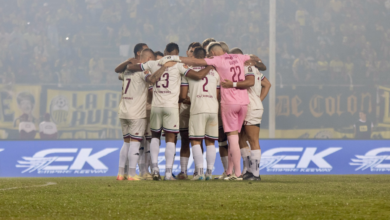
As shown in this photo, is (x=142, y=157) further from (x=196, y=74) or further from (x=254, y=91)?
(x=254, y=91)

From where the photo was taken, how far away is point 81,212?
3.21m

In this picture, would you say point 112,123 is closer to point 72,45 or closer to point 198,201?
point 72,45

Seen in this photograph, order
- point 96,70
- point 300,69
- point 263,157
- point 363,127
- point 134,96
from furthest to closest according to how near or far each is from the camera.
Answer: point 96,70, point 300,69, point 363,127, point 263,157, point 134,96

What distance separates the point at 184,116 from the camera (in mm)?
6711

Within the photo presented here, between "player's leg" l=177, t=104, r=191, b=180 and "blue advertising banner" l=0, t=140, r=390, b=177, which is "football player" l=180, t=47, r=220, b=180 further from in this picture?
"blue advertising banner" l=0, t=140, r=390, b=177

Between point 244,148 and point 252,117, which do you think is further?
point 244,148

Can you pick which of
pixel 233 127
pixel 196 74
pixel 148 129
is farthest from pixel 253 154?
pixel 148 129

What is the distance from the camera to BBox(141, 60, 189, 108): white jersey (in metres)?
6.09

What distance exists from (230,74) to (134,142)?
1485 millimetres

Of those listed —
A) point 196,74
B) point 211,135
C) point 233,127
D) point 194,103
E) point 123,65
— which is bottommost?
point 211,135

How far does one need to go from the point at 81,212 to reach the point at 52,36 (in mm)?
12162

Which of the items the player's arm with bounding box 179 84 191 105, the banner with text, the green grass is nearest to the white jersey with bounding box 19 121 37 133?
the banner with text

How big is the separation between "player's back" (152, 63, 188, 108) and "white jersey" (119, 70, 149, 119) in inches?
11.6

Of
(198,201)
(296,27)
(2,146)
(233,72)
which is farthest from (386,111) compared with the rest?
(198,201)
